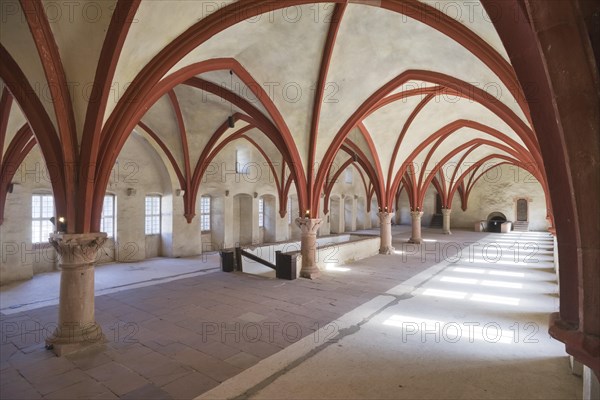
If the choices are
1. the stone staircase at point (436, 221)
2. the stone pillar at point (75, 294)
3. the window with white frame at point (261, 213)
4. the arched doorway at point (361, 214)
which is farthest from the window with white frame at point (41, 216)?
the stone staircase at point (436, 221)

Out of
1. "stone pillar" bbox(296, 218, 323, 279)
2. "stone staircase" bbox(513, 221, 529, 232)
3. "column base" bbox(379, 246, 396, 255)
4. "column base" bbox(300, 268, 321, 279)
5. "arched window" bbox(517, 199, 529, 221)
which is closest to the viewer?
"column base" bbox(300, 268, 321, 279)

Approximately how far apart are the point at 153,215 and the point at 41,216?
3.82m

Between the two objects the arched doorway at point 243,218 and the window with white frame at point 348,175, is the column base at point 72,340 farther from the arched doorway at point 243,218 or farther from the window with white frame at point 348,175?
the window with white frame at point 348,175

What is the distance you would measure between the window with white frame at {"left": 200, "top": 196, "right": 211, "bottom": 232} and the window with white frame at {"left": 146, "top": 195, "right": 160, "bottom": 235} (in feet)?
7.60

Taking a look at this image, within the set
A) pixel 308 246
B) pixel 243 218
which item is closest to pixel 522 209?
pixel 243 218

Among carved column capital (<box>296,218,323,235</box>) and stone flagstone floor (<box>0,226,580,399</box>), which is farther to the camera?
carved column capital (<box>296,218,323,235</box>)

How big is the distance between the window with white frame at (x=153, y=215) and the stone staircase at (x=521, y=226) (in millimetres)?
27206

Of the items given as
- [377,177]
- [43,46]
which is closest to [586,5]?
[43,46]

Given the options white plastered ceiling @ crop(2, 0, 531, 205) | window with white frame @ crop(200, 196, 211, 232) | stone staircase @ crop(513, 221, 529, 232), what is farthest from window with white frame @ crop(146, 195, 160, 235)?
stone staircase @ crop(513, 221, 529, 232)

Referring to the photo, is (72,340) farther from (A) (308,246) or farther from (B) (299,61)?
(B) (299,61)

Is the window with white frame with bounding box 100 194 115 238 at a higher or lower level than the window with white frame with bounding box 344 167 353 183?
lower

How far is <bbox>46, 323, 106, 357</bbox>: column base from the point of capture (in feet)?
16.9

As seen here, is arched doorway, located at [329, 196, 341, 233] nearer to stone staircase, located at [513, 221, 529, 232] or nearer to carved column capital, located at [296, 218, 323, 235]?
carved column capital, located at [296, 218, 323, 235]

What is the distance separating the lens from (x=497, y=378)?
4.46 metres
